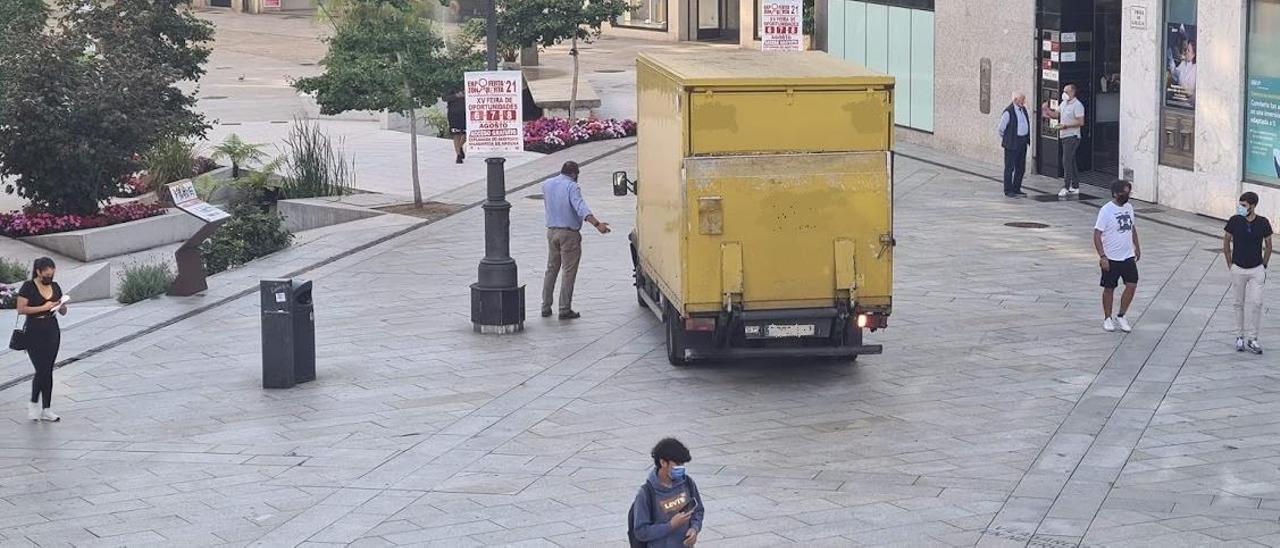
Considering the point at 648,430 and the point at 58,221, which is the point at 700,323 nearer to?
the point at 648,430

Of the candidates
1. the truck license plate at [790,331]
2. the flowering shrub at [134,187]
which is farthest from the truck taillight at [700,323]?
the flowering shrub at [134,187]

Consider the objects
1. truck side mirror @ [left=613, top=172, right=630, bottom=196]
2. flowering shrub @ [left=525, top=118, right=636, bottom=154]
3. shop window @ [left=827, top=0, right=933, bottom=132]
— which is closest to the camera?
truck side mirror @ [left=613, top=172, right=630, bottom=196]

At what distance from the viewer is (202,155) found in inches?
1291

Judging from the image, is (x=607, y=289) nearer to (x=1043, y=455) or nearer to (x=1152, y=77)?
(x=1043, y=455)

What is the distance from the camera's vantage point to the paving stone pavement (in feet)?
42.7

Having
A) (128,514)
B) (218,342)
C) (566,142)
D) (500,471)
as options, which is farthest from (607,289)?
(566,142)

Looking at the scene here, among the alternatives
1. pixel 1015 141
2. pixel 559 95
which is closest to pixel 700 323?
pixel 1015 141

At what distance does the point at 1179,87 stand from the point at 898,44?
934 cm

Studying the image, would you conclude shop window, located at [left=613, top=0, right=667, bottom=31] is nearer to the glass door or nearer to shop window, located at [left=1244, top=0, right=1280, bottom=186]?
the glass door

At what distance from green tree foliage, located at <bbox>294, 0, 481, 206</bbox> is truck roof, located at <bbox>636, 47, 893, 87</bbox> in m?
9.13

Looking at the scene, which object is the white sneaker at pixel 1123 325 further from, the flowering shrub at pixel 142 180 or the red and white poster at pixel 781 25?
the flowering shrub at pixel 142 180

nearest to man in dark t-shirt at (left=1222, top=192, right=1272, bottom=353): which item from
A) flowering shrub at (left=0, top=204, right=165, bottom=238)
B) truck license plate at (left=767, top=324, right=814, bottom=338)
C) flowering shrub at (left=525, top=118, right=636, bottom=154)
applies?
truck license plate at (left=767, top=324, right=814, bottom=338)

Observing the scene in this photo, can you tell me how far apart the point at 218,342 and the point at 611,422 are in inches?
215

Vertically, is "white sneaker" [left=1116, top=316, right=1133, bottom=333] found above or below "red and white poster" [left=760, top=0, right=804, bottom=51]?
below
